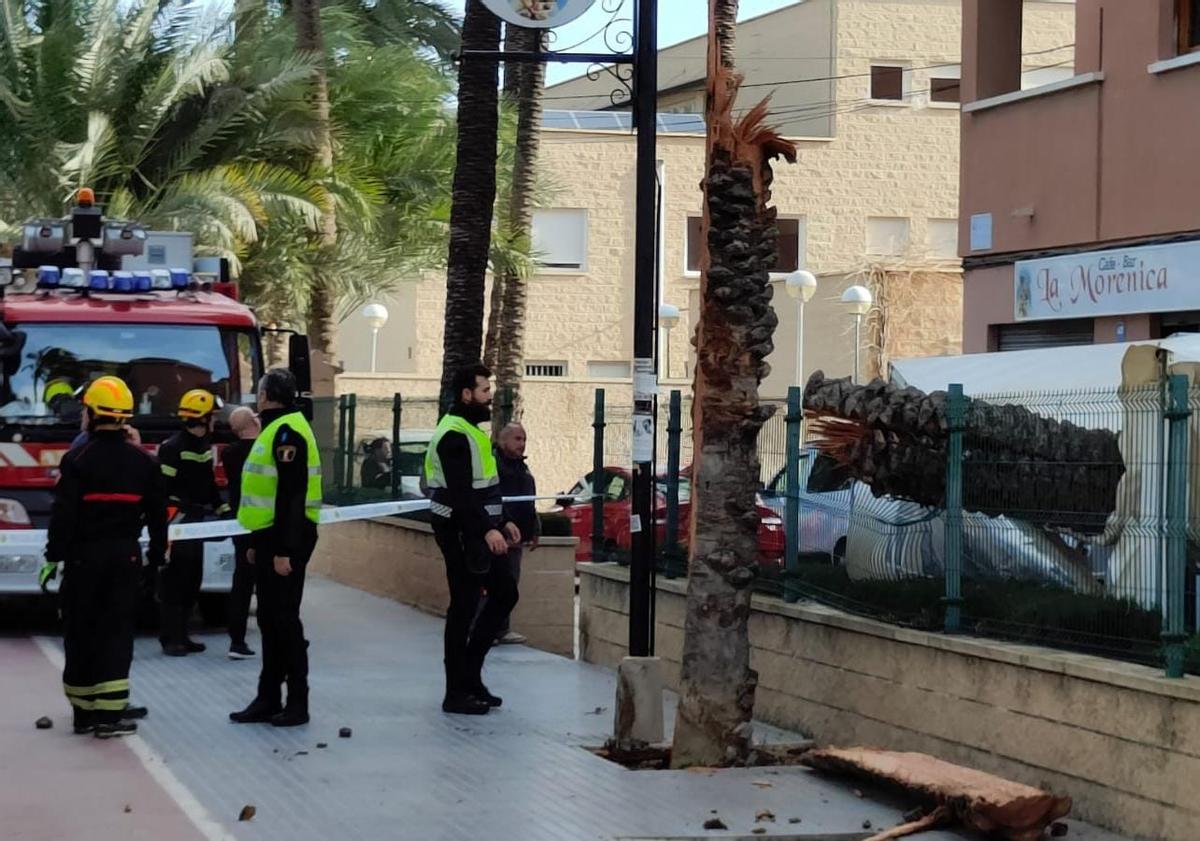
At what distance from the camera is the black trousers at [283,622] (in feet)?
35.8

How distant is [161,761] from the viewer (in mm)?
9797

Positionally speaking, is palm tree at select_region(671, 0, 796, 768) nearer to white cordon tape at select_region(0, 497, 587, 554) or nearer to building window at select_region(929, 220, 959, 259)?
white cordon tape at select_region(0, 497, 587, 554)

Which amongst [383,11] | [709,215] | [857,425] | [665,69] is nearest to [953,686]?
[857,425]

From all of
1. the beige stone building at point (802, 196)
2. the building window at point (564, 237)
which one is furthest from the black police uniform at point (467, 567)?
the building window at point (564, 237)

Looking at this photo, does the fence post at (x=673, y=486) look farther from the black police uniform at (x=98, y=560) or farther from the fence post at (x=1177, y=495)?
the fence post at (x=1177, y=495)

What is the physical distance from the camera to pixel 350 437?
2047cm

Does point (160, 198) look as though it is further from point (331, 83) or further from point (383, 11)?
point (383, 11)

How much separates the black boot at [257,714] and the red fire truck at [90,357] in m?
4.40

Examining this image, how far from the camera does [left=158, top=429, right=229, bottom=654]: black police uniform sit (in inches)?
560

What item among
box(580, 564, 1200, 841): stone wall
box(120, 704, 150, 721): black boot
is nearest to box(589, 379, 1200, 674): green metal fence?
box(580, 564, 1200, 841): stone wall

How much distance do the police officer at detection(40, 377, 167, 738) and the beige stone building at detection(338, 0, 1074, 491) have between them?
99.9 feet

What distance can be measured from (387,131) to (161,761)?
17862 millimetres

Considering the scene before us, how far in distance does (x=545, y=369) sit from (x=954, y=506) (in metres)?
34.5

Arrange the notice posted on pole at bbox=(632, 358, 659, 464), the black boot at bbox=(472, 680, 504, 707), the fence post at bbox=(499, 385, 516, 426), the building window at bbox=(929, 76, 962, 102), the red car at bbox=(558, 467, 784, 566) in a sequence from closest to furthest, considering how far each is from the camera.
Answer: the notice posted on pole at bbox=(632, 358, 659, 464)
the black boot at bbox=(472, 680, 504, 707)
the red car at bbox=(558, 467, 784, 566)
the fence post at bbox=(499, 385, 516, 426)
the building window at bbox=(929, 76, 962, 102)
